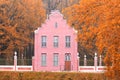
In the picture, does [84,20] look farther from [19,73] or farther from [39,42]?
[39,42]

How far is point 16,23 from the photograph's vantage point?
55.8 m

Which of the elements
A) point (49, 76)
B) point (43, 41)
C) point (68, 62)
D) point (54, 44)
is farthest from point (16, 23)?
point (49, 76)

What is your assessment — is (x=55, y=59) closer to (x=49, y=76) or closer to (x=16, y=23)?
(x=16, y=23)

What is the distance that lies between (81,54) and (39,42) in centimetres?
961

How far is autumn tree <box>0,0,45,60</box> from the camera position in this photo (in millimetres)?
54812

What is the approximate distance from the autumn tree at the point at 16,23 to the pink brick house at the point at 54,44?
4139 mm

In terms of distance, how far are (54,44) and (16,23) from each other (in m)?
6.60

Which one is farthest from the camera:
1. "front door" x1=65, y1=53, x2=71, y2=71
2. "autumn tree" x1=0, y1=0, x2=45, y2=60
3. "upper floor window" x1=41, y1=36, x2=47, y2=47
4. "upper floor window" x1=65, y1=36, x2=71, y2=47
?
"autumn tree" x1=0, y1=0, x2=45, y2=60

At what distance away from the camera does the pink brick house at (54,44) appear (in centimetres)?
5191

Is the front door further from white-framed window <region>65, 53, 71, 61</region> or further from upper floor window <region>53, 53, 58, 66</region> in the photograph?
upper floor window <region>53, 53, 58, 66</region>

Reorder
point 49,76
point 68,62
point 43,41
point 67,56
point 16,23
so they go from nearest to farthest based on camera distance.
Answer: point 49,76
point 68,62
point 67,56
point 43,41
point 16,23

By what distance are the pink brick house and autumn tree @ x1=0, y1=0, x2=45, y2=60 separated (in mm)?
4139

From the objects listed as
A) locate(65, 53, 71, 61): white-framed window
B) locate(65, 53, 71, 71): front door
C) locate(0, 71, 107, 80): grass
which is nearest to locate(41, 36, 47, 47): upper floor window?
locate(65, 53, 71, 61): white-framed window

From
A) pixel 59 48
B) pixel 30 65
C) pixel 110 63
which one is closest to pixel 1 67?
pixel 30 65
